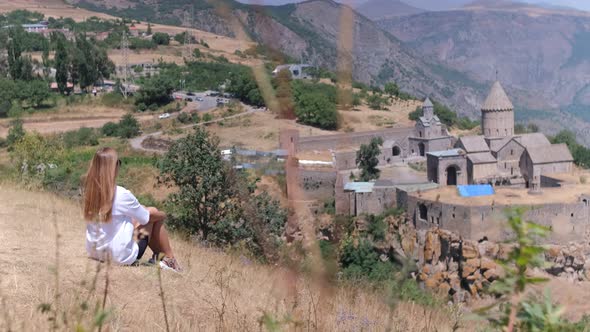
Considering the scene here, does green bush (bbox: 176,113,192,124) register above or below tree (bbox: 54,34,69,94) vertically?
below

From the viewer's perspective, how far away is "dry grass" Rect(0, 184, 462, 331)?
2197mm

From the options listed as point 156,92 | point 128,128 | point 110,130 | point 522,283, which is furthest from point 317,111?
point 522,283

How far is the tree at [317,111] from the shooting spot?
21.0 metres

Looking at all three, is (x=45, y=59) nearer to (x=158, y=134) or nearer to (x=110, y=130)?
(x=110, y=130)

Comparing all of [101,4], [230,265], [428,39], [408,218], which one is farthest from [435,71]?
[230,265]

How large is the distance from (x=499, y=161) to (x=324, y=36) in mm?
12289

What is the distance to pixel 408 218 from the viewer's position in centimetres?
1492

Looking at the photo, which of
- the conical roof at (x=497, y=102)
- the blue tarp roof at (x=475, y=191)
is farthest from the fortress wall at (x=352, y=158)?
the blue tarp roof at (x=475, y=191)

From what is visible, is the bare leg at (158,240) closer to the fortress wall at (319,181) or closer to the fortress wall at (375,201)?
the fortress wall at (319,181)

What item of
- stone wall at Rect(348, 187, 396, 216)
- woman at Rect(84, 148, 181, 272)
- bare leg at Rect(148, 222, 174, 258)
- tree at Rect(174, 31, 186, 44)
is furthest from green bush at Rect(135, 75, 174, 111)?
woman at Rect(84, 148, 181, 272)

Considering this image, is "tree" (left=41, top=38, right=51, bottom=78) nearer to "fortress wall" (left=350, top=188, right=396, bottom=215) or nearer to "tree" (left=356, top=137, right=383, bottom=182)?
"tree" (left=356, top=137, right=383, bottom=182)

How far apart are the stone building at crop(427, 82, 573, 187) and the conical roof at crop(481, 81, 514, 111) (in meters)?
0.99

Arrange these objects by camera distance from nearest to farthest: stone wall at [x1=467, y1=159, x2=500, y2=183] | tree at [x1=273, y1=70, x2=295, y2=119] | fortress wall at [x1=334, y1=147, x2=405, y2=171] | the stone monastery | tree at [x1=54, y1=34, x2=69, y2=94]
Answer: tree at [x1=273, y1=70, x2=295, y2=119], the stone monastery, stone wall at [x1=467, y1=159, x2=500, y2=183], fortress wall at [x1=334, y1=147, x2=405, y2=171], tree at [x1=54, y1=34, x2=69, y2=94]

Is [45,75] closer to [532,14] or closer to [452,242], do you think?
[452,242]
